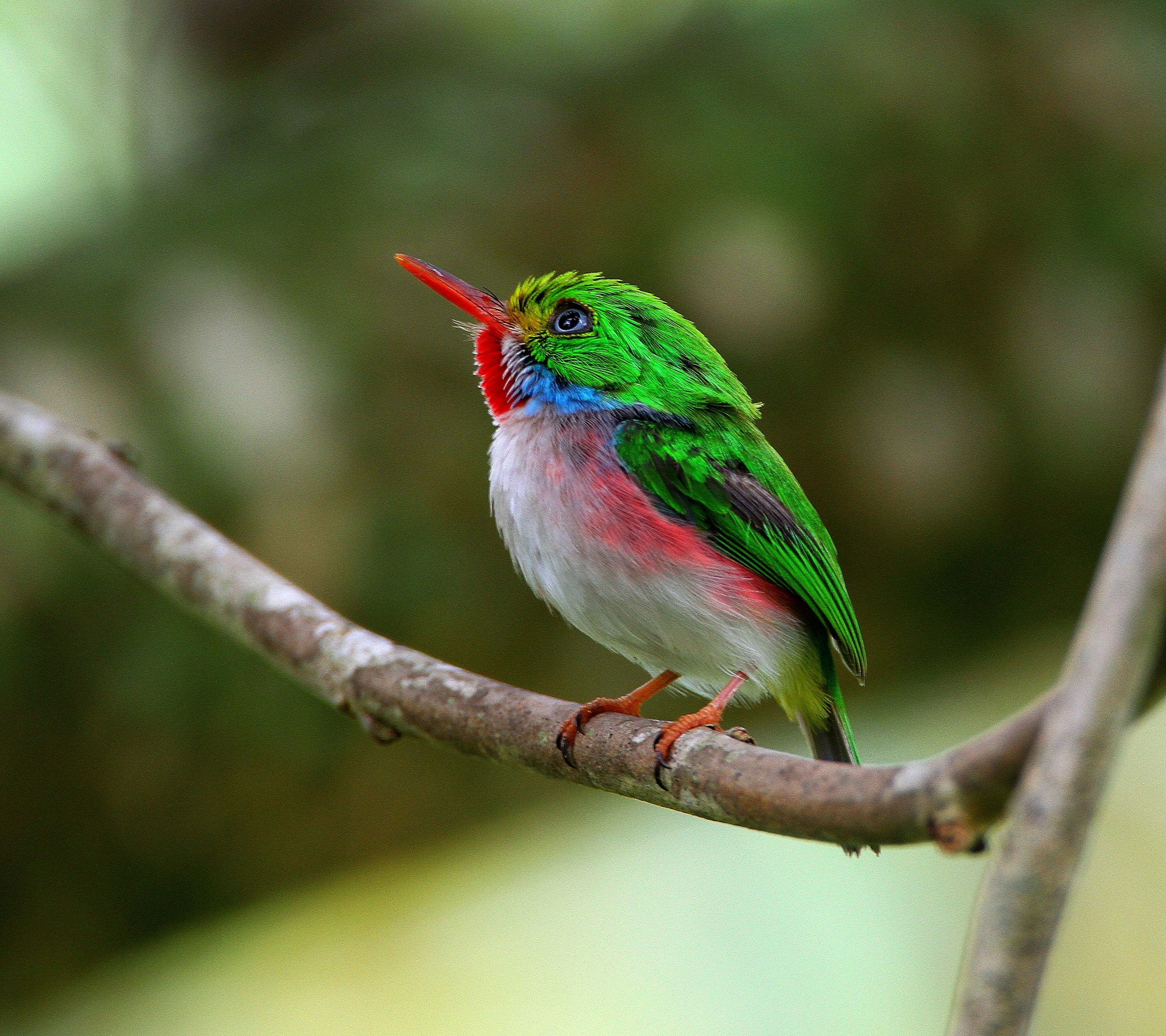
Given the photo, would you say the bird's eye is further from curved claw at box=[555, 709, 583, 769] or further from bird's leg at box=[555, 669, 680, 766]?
curved claw at box=[555, 709, 583, 769]

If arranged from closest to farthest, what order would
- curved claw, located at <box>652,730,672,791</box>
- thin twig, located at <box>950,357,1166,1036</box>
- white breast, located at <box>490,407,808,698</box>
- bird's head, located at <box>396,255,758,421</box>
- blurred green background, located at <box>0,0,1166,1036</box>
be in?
thin twig, located at <box>950,357,1166,1036</box>
curved claw, located at <box>652,730,672,791</box>
white breast, located at <box>490,407,808,698</box>
bird's head, located at <box>396,255,758,421</box>
blurred green background, located at <box>0,0,1166,1036</box>

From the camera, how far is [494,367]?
2520 millimetres

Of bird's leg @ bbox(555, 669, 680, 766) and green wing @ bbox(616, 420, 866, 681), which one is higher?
green wing @ bbox(616, 420, 866, 681)

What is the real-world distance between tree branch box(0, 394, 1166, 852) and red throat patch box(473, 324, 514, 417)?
0.58m

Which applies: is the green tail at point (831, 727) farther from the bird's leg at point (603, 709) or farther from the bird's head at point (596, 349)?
the bird's head at point (596, 349)

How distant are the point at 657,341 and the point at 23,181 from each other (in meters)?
4.12

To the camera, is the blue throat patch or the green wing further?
the blue throat patch

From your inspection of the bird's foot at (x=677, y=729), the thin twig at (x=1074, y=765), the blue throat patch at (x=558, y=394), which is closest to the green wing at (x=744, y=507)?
the blue throat patch at (x=558, y=394)

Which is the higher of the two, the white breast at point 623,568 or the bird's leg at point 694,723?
the white breast at point 623,568

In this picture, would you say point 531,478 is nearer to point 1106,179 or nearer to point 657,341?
point 657,341

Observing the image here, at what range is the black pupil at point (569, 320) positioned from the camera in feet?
7.97

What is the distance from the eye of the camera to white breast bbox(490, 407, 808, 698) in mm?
2182

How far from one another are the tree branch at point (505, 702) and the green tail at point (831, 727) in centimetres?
57

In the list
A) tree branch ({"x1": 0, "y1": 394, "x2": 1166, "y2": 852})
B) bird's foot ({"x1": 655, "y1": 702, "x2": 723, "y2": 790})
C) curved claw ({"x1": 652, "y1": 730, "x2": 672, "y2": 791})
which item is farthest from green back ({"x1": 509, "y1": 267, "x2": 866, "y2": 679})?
curved claw ({"x1": 652, "y1": 730, "x2": 672, "y2": 791})
